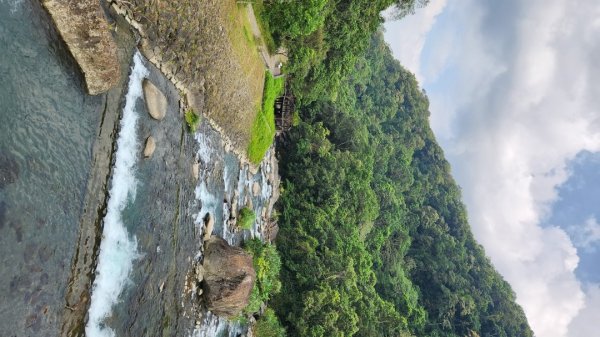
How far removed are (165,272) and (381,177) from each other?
32.7 m

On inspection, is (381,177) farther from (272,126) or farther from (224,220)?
(224,220)

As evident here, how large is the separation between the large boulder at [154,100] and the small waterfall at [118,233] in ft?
0.62

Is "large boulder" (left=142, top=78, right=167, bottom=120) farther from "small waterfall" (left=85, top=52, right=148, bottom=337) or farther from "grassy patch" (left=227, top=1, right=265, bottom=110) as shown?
"grassy patch" (left=227, top=1, right=265, bottom=110)

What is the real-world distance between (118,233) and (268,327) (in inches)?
455

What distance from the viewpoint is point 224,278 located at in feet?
38.3

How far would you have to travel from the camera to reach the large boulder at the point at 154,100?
8953mm

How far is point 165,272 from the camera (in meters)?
9.60

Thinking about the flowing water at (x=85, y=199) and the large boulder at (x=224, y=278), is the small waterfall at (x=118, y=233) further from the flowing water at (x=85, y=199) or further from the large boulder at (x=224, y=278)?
the large boulder at (x=224, y=278)

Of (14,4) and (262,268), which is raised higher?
(14,4)

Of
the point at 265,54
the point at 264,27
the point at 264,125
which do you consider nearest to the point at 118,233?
the point at 264,125

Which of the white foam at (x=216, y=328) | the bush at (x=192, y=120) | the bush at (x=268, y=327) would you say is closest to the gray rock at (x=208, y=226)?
the white foam at (x=216, y=328)

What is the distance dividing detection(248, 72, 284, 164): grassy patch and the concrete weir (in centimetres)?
964

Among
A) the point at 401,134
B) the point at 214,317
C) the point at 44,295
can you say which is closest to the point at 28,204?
the point at 44,295

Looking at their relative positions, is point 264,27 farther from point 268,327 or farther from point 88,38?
point 268,327
